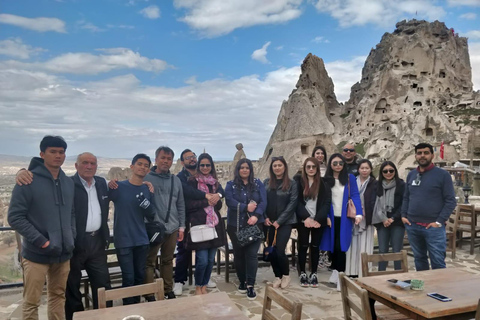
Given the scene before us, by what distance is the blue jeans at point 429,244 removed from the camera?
4582mm

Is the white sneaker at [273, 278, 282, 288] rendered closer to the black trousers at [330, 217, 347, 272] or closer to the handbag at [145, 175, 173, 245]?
the black trousers at [330, 217, 347, 272]

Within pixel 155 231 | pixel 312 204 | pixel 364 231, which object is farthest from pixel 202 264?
pixel 364 231

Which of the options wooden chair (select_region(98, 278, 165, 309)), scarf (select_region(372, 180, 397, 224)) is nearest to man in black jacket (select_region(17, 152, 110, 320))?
wooden chair (select_region(98, 278, 165, 309))

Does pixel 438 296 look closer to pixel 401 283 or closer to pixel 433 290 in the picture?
pixel 433 290

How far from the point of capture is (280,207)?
4969mm

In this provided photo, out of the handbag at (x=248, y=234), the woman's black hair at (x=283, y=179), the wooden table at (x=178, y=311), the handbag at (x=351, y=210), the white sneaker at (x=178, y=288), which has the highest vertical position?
the woman's black hair at (x=283, y=179)

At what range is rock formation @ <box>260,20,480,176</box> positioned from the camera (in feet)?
113

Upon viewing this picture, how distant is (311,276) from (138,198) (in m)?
2.96

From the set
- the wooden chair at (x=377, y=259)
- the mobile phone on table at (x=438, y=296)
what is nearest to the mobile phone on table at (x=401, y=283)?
the mobile phone on table at (x=438, y=296)

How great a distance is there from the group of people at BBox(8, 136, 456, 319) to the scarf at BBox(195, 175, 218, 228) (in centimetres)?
1

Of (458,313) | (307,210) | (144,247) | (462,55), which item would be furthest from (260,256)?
(462,55)

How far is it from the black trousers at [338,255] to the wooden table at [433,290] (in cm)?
158

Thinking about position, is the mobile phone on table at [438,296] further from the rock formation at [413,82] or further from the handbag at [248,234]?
the rock formation at [413,82]

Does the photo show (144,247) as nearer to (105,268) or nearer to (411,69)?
(105,268)
